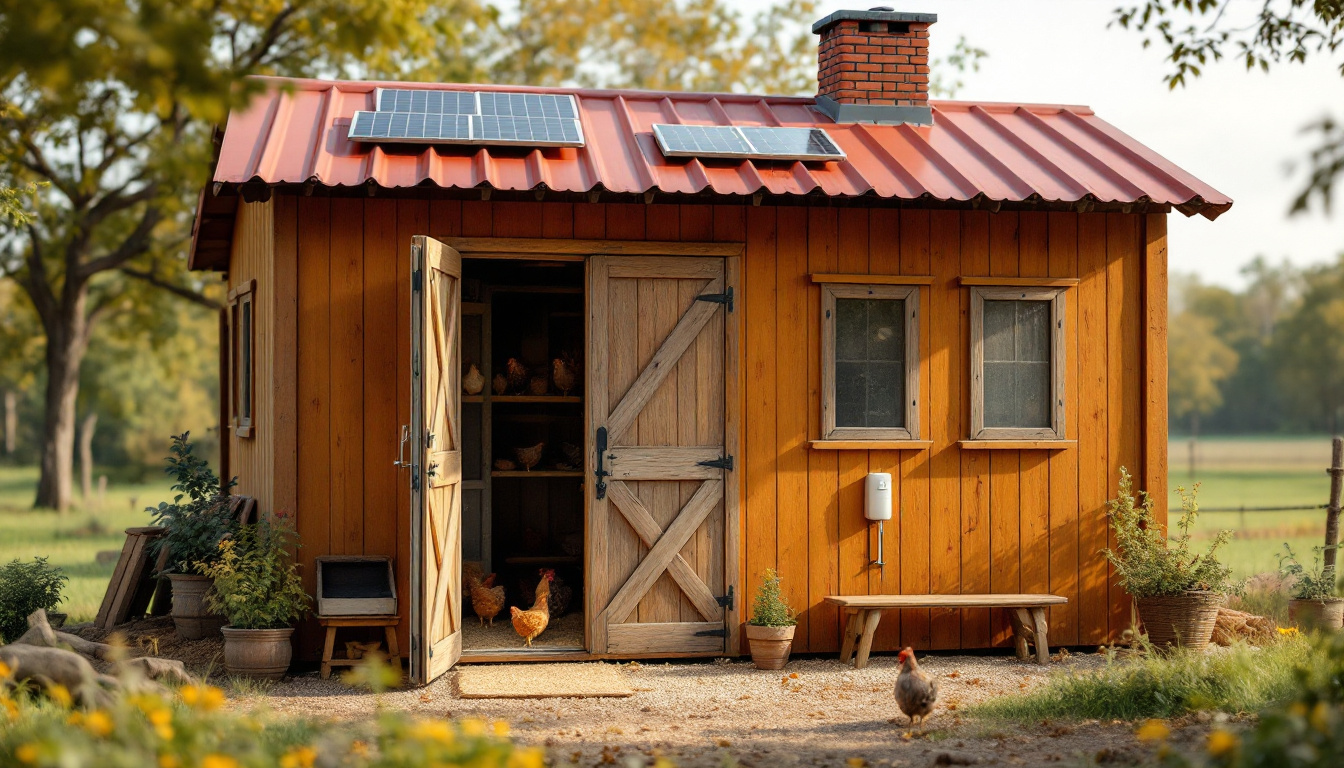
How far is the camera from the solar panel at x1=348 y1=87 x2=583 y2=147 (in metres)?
8.80

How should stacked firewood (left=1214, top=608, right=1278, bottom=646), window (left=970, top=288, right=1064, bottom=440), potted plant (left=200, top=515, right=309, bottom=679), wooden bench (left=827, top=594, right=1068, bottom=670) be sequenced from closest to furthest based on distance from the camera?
potted plant (left=200, top=515, right=309, bottom=679), wooden bench (left=827, top=594, right=1068, bottom=670), window (left=970, top=288, right=1064, bottom=440), stacked firewood (left=1214, top=608, right=1278, bottom=646)

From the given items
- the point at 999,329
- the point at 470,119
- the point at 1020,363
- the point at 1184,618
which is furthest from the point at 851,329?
the point at 470,119

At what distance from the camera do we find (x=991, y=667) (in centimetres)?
887

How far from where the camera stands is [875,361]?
9.30m

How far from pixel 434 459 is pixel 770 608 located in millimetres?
2476

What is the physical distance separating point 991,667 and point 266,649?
4773mm

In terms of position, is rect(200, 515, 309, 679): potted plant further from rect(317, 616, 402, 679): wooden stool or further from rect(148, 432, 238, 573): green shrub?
rect(148, 432, 238, 573): green shrub

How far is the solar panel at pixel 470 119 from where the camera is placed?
8797 mm

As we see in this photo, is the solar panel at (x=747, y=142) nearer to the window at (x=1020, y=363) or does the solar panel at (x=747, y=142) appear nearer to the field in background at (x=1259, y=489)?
the window at (x=1020, y=363)

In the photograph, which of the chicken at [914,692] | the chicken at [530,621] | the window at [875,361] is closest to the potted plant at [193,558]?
the chicken at [530,621]

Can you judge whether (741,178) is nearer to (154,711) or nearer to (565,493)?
(565,493)

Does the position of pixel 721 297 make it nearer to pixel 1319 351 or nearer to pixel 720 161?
pixel 720 161

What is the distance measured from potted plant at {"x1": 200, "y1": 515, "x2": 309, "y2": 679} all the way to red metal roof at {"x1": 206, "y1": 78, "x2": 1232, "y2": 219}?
233 centimetres

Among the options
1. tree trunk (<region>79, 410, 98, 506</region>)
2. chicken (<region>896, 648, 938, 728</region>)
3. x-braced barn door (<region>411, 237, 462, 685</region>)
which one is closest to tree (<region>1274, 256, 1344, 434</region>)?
tree trunk (<region>79, 410, 98, 506</region>)
